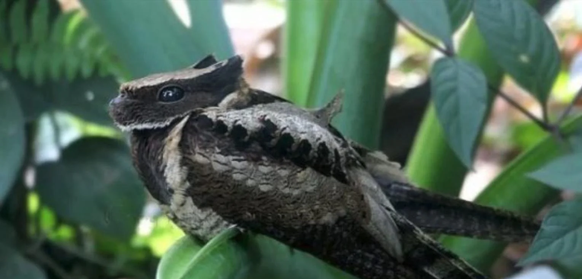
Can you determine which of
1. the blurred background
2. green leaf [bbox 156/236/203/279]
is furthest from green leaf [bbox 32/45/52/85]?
green leaf [bbox 156/236/203/279]

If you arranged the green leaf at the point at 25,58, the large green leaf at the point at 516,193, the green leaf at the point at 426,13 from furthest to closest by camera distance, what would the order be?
1. the green leaf at the point at 25,58
2. the large green leaf at the point at 516,193
3. the green leaf at the point at 426,13

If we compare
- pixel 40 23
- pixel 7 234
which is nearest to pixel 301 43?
→ pixel 40 23

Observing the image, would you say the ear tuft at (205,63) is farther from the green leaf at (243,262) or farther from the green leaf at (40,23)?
the green leaf at (40,23)

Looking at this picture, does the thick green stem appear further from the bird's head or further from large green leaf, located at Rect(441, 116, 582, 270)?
the bird's head

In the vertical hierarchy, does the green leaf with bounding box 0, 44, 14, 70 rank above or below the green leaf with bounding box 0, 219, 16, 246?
above

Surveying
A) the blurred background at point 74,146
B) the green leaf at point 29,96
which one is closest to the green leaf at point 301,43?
the blurred background at point 74,146

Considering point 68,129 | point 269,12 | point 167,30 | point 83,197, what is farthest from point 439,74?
point 269,12

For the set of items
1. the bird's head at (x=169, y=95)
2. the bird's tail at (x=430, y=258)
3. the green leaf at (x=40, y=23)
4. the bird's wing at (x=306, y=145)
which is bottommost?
the bird's tail at (x=430, y=258)
